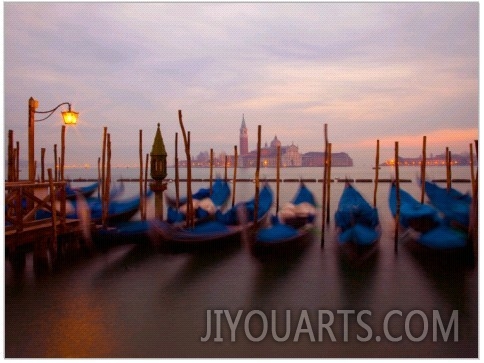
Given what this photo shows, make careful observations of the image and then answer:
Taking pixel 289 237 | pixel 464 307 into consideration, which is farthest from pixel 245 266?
pixel 464 307

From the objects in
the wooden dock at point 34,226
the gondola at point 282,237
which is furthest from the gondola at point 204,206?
the wooden dock at point 34,226

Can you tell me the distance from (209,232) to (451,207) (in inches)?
142

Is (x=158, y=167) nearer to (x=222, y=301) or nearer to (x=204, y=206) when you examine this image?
(x=204, y=206)

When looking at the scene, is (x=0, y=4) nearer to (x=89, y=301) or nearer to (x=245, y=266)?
(x=89, y=301)

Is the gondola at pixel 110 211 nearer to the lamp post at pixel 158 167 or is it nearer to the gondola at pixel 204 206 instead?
the gondola at pixel 204 206

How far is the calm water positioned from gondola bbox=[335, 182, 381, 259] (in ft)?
0.73

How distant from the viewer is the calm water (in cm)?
270

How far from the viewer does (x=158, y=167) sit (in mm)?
6004

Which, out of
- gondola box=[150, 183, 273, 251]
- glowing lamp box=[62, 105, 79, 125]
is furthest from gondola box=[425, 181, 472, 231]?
glowing lamp box=[62, 105, 79, 125]

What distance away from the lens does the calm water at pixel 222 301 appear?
270 centimetres

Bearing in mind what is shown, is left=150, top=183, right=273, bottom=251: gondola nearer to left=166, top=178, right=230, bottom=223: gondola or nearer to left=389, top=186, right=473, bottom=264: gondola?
left=166, top=178, right=230, bottom=223: gondola

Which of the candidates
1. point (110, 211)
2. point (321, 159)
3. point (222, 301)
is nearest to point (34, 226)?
point (222, 301)

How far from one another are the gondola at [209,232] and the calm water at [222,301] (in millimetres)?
169

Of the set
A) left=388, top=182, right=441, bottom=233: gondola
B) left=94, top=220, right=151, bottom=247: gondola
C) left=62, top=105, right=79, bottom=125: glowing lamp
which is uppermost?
left=62, top=105, right=79, bottom=125: glowing lamp
